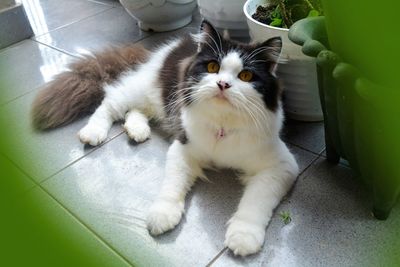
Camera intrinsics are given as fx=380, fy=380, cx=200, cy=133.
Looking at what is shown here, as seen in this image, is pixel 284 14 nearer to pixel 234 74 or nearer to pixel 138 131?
pixel 234 74

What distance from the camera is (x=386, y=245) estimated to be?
1.10m

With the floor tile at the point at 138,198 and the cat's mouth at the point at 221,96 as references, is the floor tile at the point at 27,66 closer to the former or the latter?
the floor tile at the point at 138,198

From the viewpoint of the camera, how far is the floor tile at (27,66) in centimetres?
204

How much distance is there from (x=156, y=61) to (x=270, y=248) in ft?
3.33

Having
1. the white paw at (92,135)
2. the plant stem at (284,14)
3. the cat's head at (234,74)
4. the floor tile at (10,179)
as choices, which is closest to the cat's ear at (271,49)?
the cat's head at (234,74)

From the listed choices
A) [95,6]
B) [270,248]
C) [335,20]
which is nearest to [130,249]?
[270,248]

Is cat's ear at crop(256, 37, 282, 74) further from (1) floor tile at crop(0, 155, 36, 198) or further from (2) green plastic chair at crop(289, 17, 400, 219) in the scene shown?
(1) floor tile at crop(0, 155, 36, 198)

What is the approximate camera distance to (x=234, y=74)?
1.17 metres

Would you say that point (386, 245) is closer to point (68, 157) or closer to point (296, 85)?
point (296, 85)

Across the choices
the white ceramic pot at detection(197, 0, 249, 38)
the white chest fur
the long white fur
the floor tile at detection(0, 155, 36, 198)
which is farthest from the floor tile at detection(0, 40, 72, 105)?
the floor tile at detection(0, 155, 36, 198)

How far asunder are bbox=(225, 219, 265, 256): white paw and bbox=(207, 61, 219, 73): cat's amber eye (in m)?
0.47

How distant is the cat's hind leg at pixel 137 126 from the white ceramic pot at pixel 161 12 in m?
0.87

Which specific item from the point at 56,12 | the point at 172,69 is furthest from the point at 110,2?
the point at 172,69

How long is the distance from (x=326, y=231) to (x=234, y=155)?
1.24ft
